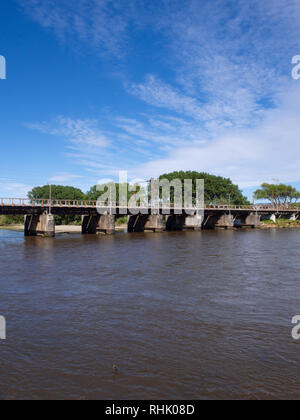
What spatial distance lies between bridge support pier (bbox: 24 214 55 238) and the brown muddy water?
43.1 m

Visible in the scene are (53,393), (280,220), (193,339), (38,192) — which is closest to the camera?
(53,393)

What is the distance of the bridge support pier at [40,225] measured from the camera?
67125 mm

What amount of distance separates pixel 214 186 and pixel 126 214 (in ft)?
215

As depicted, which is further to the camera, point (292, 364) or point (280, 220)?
point (280, 220)

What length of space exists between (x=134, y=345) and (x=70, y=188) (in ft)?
438

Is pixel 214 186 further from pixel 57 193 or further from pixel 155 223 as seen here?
pixel 57 193

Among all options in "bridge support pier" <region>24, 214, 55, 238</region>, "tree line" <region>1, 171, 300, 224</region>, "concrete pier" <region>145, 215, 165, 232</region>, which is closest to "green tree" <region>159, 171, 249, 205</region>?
"tree line" <region>1, 171, 300, 224</region>

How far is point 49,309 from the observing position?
53.1 feet

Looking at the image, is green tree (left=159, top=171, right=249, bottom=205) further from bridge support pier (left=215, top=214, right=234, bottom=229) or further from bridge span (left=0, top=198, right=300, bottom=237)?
bridge support pier (left=215, top=214, right=234, bottom=229)

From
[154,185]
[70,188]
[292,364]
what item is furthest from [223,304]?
[70,188]

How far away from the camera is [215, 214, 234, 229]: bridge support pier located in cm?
10488

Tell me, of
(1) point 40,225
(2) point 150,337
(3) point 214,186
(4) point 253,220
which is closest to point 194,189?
(3) point 214,186
